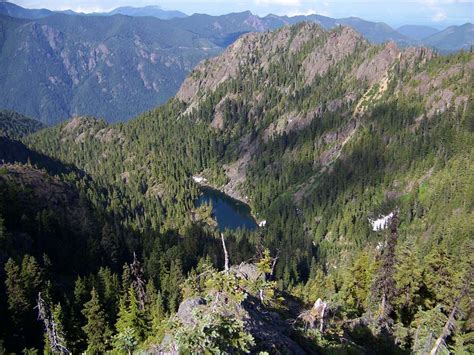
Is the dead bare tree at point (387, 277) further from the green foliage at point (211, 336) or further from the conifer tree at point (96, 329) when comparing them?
the conifer tree at point (96, 329)

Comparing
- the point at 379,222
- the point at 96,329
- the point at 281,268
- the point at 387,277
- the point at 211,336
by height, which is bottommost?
the point at 379,222

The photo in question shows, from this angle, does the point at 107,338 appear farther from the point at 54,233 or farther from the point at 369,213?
the point at 369,213

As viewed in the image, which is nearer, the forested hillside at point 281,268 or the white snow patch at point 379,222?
the forested hillside at point 281,268

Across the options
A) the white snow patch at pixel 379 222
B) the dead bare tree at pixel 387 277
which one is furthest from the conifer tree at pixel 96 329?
the white snow patch at pixel 379 222

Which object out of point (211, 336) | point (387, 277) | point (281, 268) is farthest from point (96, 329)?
point (281, 268)

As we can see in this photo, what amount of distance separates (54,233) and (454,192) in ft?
428

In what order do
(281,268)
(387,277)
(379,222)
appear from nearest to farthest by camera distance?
(387,277) < (281,268) < (379,222)

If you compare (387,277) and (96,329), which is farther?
(96,329)

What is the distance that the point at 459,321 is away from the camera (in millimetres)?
49219

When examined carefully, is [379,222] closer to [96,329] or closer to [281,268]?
[281,268]

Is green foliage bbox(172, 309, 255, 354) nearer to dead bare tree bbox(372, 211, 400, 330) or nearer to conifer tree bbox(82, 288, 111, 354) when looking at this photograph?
dead bare tree bbox(372, 211, 400, 330)

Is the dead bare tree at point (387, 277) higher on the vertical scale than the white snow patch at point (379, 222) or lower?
higher

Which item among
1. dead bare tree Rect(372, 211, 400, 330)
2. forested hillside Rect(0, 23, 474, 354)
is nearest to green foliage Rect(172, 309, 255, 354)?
forested hillside Rect(0, 23, 474, 354)

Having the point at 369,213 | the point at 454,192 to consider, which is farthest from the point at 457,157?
the point at 369,213
